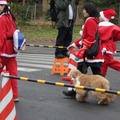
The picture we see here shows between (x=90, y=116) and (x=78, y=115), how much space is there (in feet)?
0.64

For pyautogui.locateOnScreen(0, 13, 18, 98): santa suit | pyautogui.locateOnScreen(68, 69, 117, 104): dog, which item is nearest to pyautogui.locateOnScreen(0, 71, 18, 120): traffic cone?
pyautogui.locateOnScreen(0, 13, 18, 98): santa suit

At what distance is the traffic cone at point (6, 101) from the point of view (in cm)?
547

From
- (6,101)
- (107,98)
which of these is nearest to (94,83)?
(107,98)

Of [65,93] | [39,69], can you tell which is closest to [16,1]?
[39,69]

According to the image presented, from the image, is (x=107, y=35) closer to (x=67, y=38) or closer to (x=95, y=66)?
(x=95, y=66)

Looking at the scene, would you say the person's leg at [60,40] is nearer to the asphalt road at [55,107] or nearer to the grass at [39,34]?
the asphalt road at [55,107]

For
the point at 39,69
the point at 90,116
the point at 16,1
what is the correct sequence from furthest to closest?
the point at 16,1
the point at 39,69
the point at 90,116

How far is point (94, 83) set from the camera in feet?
23.4

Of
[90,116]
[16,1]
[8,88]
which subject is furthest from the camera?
[16,1]

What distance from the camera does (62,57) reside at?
1078 cm

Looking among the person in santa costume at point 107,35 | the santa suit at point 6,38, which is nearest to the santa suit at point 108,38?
the person in santa costume at point 107,35

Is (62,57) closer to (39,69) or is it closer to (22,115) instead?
(39,69)

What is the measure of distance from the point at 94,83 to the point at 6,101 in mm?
2028

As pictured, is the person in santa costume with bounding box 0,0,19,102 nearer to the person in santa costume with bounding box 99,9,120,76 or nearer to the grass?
the person in santa costume with bounding box 99,9,120,76
